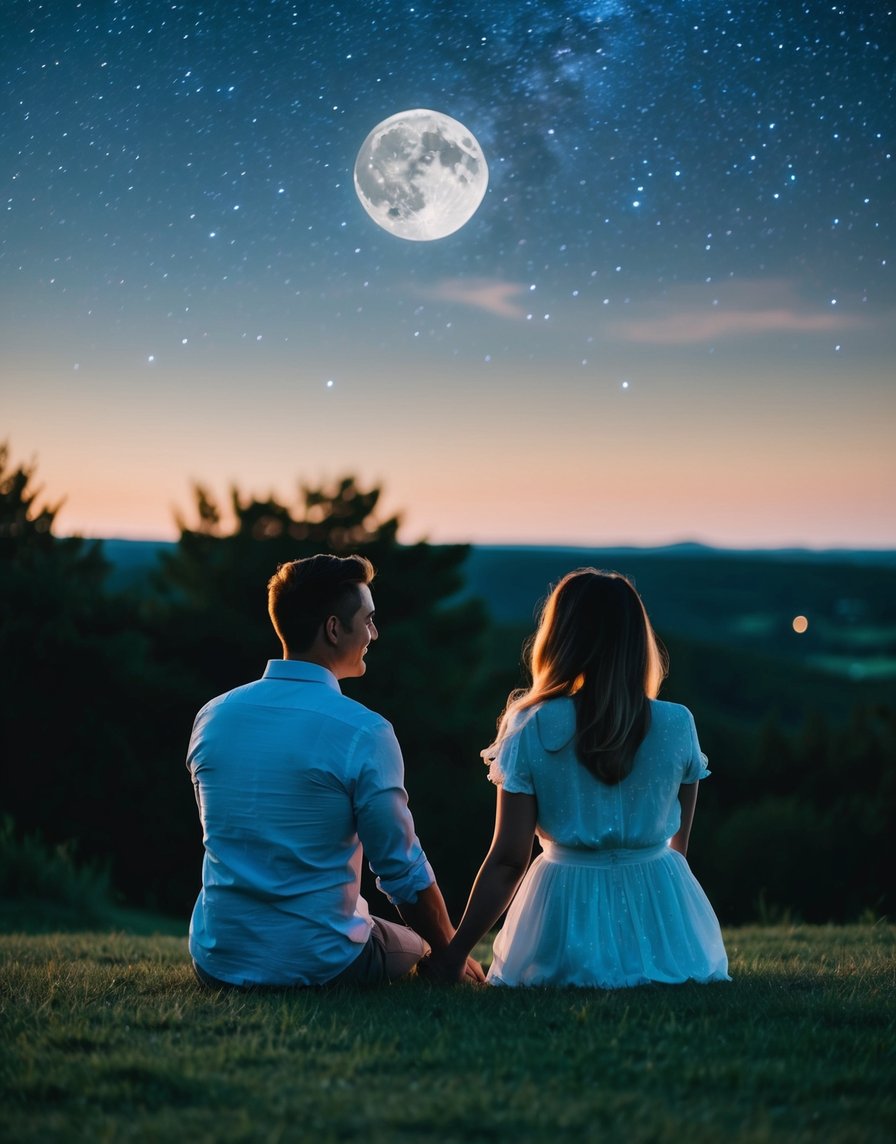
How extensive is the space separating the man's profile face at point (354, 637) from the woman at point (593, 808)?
0.59 metres

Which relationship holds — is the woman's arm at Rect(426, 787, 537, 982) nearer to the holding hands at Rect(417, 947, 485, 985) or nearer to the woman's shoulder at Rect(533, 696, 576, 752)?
the holding hands at Rect(417, 947, 485, 985)

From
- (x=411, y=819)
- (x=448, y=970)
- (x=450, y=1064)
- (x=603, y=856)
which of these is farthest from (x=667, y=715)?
(x=450, y=1064)

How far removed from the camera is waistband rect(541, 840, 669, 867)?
392cm

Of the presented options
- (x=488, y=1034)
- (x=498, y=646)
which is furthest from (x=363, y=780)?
(x=498, y=646)

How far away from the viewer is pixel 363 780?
3.67 metres

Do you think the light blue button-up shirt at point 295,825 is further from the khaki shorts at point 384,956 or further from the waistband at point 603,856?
the waistband at point 603,856

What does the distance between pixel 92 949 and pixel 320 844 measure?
9.87 ft

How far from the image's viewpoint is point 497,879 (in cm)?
378

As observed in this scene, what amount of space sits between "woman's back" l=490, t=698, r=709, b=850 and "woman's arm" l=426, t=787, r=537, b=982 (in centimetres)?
7

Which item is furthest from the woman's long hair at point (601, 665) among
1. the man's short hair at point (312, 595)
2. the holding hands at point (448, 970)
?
the holding hands at point (448, 970)

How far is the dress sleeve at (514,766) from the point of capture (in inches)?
151

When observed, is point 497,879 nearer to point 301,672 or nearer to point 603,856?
point 603,856

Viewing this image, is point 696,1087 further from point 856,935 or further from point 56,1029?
point 856,935

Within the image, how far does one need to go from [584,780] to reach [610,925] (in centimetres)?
52
